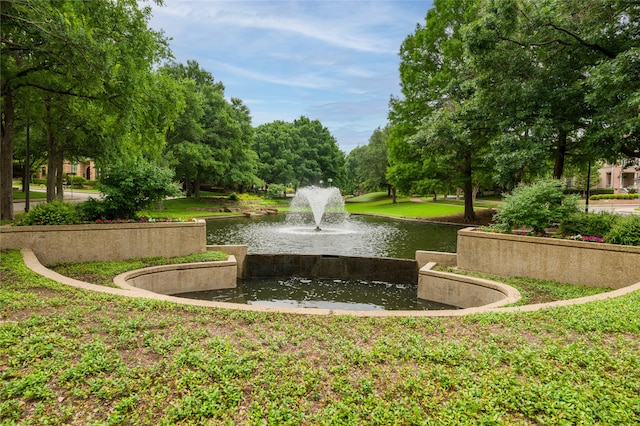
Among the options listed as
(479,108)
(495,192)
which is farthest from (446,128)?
(495,192)

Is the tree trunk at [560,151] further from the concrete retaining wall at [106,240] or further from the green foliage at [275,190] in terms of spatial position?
the green foliage at [275,190]

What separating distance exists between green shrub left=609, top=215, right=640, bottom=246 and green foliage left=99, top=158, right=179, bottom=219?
38.6 feet

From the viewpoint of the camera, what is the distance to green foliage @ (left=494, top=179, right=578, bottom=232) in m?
9.73

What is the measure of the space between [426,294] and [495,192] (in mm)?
56757

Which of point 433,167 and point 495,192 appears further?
point 495,192

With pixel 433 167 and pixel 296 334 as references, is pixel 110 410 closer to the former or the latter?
pixel 296 334

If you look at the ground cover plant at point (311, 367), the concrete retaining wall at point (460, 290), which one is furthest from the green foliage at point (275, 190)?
the ground cover plant at point (311, 367)

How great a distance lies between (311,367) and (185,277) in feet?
22.8

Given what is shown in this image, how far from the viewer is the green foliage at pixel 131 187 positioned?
35.9ft

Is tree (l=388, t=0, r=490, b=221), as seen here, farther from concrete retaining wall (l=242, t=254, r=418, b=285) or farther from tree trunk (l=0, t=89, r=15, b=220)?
tree trunk (l=0, t=89, r=15, b=220)

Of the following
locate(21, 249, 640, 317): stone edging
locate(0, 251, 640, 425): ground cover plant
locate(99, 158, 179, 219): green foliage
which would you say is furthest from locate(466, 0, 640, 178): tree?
locate(99, 158, 179, 219): green foliage

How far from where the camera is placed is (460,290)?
934 cm

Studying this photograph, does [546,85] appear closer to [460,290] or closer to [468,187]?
[460,290]

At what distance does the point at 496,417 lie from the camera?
10.4 feet
